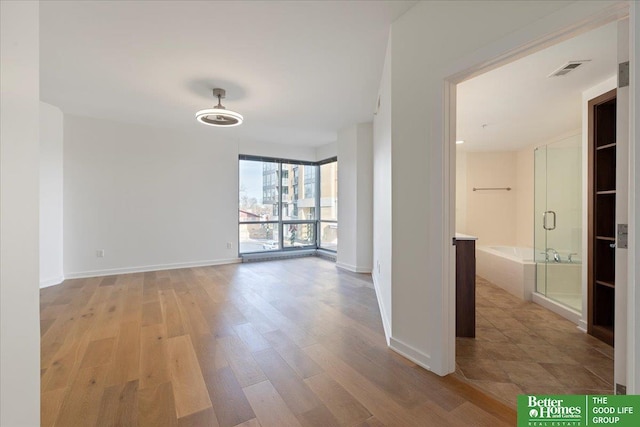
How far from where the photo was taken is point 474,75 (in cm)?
168

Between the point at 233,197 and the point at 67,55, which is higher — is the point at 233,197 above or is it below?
below

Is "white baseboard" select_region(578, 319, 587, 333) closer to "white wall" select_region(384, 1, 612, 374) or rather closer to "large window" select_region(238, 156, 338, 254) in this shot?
"white wall" select_region(384, 1, 612, 374)

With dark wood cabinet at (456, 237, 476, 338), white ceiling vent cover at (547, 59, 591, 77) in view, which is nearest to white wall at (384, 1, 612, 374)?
dark wood cabinet at (456, 237, 476, 338)

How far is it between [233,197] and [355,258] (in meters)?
2.91

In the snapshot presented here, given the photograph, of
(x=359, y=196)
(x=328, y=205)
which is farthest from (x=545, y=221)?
(x=328, y=205)

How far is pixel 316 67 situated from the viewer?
2.82m

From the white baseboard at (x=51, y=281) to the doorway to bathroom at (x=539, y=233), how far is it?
5.37 m

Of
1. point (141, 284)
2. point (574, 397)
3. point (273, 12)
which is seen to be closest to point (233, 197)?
point (141, 284)

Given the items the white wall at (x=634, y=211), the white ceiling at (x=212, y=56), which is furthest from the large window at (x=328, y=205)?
the white wall at (x=634, y=211)

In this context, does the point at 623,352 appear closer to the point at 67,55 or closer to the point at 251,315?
the point at 251,315

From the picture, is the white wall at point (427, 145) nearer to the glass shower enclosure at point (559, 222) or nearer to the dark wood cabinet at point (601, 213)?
the dark wood cabinet at point (601, 213)

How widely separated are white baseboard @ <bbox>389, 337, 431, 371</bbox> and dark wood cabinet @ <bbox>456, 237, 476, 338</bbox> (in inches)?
26.6

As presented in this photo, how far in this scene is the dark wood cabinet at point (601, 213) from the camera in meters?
2.41

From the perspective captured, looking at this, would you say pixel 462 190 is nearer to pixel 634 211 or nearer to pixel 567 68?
pixel 567 68
